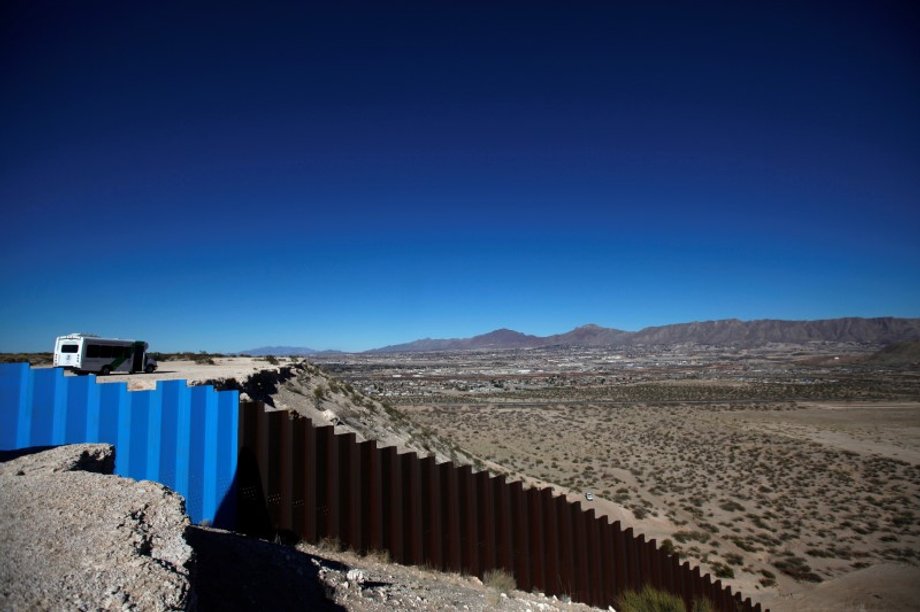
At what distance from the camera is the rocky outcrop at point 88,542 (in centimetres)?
191

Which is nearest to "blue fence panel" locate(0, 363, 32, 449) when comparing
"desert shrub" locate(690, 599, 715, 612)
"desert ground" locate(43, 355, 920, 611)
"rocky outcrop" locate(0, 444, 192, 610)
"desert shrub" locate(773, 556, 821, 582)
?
"rocky outcrop" locate(0, 444, 192, 610)

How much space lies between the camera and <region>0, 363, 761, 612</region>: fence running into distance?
16.7ft

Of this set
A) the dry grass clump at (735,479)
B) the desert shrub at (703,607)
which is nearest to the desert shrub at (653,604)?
the desert shrub at (703,607)

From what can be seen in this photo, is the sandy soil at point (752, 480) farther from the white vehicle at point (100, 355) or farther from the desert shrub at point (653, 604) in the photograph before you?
the white vehicle at point (100, 355)

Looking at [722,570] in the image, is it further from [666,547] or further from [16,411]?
[16,411]

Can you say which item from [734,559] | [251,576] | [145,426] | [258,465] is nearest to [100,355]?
[145,426]

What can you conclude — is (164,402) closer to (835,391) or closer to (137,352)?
(137,352)

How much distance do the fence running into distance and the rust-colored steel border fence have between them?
1 cm

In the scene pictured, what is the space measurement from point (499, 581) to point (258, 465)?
3.66 m

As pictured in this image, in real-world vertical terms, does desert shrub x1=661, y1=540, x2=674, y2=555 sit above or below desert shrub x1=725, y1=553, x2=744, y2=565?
above

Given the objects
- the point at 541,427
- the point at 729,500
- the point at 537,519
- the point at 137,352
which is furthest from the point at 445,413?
the point at 537,519

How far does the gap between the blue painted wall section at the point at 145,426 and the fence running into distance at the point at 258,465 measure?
0.01 m

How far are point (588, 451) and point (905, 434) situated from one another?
30999 mm

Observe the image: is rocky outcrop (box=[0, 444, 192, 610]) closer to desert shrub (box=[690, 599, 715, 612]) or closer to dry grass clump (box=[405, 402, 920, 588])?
desert shrub (box=[690, 599, 715, 612])
